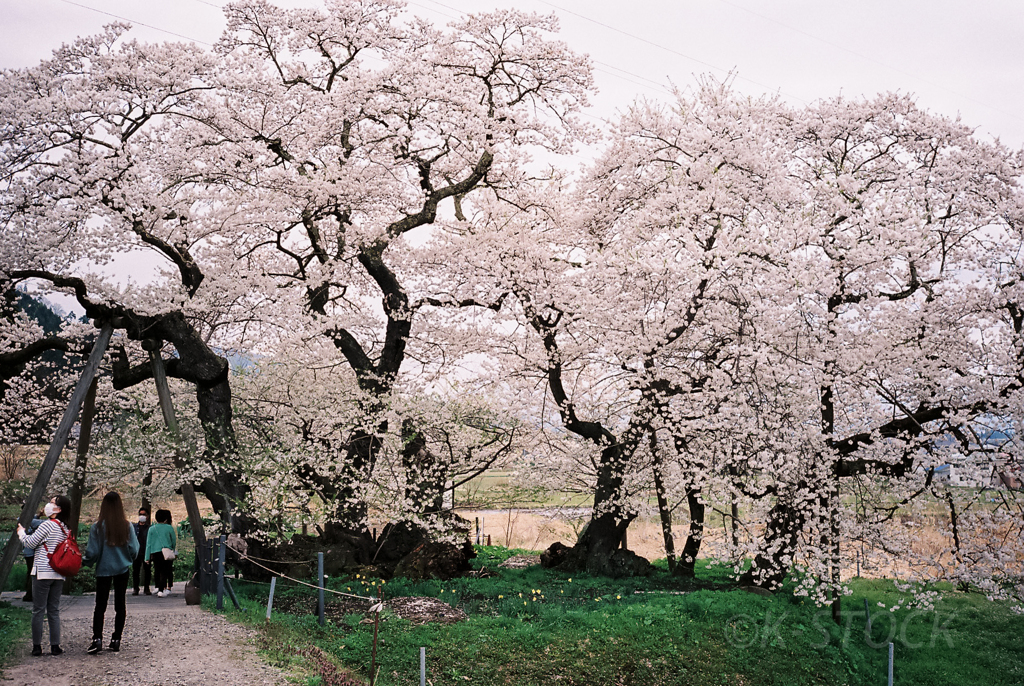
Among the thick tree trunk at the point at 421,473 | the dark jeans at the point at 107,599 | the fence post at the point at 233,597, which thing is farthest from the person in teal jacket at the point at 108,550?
the thick tree trunk at the point at 421,473

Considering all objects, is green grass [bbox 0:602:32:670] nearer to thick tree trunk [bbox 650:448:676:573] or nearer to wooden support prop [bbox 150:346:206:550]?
wooden support prop [bbox 150:346:206:550]

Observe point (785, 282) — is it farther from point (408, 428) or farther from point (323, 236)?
point (323, 236)

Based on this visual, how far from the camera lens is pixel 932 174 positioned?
12.6 m

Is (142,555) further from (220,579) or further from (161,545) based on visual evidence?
(220,579)

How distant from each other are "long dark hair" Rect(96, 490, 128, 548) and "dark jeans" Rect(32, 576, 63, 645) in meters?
0.75

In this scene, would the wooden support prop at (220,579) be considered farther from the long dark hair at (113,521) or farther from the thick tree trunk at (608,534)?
the thick tree trunk at (608,534)

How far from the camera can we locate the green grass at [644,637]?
9.87 meters

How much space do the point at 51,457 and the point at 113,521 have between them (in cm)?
369

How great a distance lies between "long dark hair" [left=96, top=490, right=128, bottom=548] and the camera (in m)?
7.75

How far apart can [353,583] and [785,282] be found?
365 inches

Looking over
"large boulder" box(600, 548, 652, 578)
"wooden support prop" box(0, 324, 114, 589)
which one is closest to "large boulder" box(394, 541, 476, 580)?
"large boulder" box(600, 548, 652, 578)

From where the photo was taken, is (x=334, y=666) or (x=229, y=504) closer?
(x=334, y=666)

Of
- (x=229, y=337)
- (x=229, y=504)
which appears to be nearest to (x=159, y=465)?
(x=229, y=504)

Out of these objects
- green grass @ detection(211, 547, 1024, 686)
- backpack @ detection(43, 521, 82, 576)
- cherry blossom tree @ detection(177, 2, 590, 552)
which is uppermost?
cherry blossom tree @ detection(177, 2, 590, 552)
